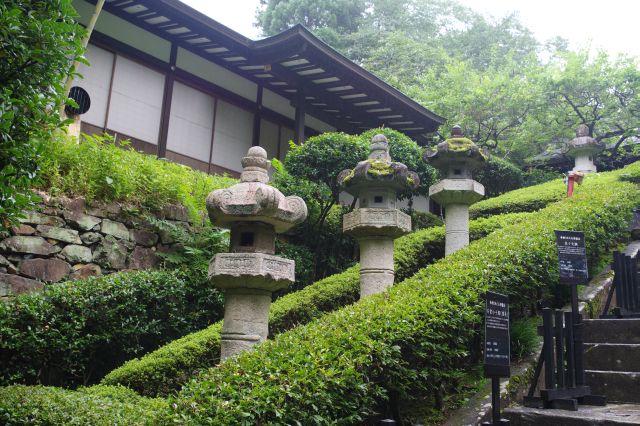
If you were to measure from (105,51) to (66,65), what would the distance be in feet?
26.0

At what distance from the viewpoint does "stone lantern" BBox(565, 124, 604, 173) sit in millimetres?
17891

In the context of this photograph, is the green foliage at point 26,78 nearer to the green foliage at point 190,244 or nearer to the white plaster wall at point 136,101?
the green foliage at point 190,244

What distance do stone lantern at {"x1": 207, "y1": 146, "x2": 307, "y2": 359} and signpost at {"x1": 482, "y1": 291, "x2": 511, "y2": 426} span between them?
246 cm

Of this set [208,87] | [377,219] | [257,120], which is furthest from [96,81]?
[377,219]

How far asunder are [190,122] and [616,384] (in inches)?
440

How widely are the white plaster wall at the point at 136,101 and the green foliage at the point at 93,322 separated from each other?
507 cm

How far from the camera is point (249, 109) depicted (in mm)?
15180

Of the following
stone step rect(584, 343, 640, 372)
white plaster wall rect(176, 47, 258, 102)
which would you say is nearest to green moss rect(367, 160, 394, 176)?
stone step rect(584, 343, 640, 372)

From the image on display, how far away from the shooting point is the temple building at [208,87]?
1209 cm

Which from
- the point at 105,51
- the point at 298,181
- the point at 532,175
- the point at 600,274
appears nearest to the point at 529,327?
the point at 600,274

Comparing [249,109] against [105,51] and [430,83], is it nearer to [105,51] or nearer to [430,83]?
A: [105,51]

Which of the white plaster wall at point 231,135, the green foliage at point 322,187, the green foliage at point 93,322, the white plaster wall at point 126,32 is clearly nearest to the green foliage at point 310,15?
the white plaster wall at point 231,135

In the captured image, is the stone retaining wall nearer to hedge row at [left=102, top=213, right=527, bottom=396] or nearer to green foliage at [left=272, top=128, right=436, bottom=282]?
hedge row at [left=102, top=213, right=527, bottom=396]

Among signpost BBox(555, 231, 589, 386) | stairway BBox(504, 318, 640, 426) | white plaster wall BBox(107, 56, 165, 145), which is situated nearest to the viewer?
stairway BBox(504, 318, 640, 426)
